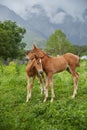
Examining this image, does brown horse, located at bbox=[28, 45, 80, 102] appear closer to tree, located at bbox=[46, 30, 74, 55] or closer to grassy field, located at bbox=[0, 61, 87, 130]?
grassy field, located at bbox=[0, 61, 87, 130]

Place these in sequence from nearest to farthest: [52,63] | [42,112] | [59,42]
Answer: [42,112] < [52,63] < [59,42]

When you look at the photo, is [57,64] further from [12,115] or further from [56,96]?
[12,115]

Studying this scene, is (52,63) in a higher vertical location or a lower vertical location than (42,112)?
higher

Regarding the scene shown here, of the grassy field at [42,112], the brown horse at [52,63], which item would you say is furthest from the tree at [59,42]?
the brown horse at [52,63]

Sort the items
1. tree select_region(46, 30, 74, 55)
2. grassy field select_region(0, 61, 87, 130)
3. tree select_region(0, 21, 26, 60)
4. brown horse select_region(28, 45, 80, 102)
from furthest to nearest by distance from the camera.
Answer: tree select_region(46, 30, 74, 55), tree select_region(0, 21, 26, 60), brown horse select_region(28, 45, 80, 102), grassy field select_region(0, 61, 87, 130)

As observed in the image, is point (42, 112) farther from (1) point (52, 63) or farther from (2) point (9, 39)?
(2) point (9, 39)

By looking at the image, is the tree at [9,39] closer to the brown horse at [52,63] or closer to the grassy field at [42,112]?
the grassy field at [42,112]

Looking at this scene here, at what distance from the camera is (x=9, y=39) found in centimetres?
7281

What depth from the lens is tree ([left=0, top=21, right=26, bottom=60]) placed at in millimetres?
70188

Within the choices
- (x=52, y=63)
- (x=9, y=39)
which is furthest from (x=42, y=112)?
(x=9, y=39)

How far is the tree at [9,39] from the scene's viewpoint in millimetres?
70188

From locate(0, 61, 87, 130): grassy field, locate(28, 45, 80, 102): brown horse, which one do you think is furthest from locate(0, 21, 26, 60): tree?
locate(28, 45, 80, 102): brown horse

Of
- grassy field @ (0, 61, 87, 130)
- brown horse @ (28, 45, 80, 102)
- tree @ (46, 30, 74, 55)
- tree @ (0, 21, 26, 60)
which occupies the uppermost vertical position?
tree @ (46, 30, 74, 55)

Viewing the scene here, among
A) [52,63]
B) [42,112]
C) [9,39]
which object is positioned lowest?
[42,112]
